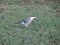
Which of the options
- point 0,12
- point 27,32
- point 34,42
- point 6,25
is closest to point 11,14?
point 0,12

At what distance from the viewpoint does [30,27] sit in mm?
6191

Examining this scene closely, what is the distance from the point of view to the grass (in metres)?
5.65

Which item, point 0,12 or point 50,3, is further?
point 50,3

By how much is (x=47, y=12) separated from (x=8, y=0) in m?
1.77

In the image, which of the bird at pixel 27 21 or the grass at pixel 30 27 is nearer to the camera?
the grass at pixel 30 27

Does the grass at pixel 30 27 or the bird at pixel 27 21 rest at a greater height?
the bird at pixel 27 21

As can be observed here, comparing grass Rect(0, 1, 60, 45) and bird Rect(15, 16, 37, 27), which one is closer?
grass Rect(0, 1, 60, 45)

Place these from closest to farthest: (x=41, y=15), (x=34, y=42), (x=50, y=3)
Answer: (x=34, y=42) < (x=41, y=15) < (x=50, y=3)

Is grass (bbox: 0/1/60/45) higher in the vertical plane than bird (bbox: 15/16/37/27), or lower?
lower

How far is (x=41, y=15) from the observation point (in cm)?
705

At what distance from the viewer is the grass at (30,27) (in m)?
5.65

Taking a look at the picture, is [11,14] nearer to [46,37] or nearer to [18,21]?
[18,21]

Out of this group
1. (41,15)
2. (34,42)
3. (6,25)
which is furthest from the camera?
(41,15)

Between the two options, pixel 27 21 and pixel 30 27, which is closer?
pixel 30 27
